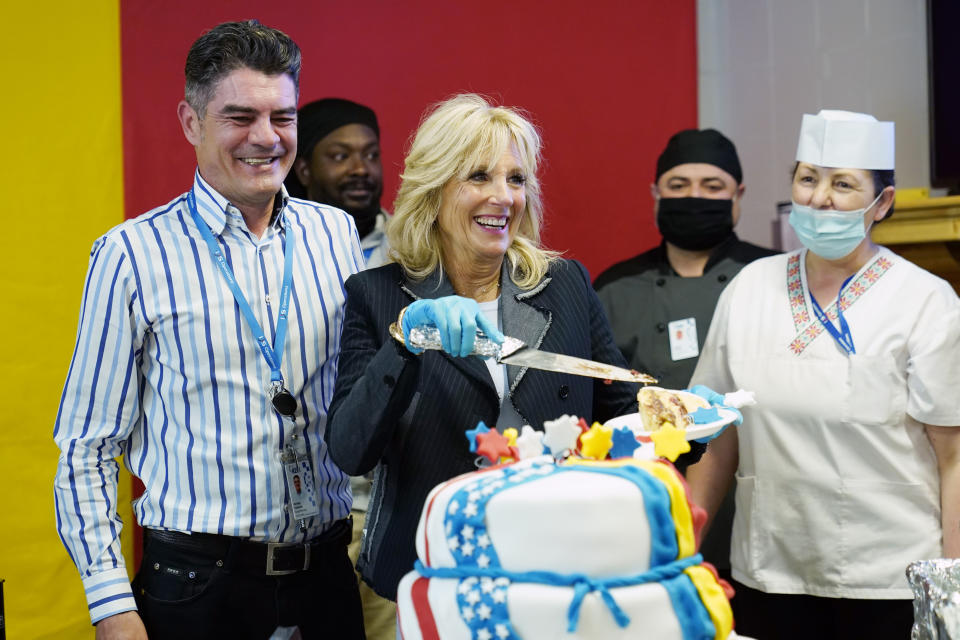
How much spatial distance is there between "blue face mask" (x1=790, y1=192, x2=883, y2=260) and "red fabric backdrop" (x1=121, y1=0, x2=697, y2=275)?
4.28 feet

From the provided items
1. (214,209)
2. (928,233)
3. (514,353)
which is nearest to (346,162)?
(214,209)

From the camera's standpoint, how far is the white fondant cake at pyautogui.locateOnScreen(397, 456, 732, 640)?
1124 millimetres

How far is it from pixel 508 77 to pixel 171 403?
7.21 feet

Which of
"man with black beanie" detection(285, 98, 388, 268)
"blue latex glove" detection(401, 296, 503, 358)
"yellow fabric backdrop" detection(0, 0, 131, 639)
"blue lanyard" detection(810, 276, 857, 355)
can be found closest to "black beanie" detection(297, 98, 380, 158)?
"man with black beanie" detection(285, 98, 388, 268)

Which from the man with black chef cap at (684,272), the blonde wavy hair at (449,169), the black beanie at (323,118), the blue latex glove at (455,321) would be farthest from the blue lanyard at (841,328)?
the black beanie at (323,118)

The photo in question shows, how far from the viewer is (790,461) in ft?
8.00

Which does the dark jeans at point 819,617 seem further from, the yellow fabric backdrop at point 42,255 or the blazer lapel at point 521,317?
the yellow fabric backdrop at point 42,255

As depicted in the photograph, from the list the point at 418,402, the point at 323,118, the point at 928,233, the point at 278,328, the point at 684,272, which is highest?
the point at 323,118

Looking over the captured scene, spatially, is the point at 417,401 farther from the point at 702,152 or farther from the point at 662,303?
the point at 702,152

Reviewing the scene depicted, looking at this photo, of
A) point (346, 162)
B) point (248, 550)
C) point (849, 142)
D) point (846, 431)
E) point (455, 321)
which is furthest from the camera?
point (346, 162)

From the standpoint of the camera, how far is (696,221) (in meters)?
3.10

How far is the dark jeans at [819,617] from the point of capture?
2316mm

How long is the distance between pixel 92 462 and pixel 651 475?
1.06 meters

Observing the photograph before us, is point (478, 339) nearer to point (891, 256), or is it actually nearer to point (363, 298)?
point (363, 298)
